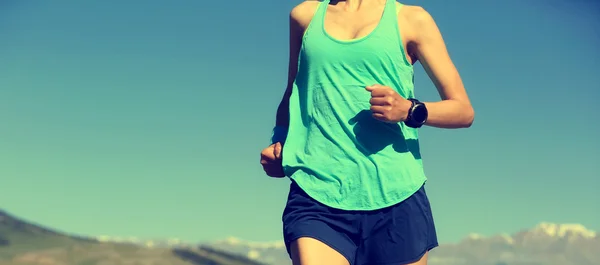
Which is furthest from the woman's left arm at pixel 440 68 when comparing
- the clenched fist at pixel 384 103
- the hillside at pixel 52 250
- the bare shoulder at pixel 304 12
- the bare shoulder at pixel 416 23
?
the hillside at pixel 52 250

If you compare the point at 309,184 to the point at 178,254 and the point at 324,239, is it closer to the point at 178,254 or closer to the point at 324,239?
the point at 324,239

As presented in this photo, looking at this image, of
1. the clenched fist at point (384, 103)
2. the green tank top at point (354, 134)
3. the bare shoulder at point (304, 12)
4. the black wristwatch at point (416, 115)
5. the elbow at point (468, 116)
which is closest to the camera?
the clenched fist at point (384, 103)

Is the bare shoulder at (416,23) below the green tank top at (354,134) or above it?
above

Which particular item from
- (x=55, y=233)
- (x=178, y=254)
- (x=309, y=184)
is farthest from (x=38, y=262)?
(x=309, y=184)

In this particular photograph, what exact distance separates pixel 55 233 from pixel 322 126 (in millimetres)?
191941

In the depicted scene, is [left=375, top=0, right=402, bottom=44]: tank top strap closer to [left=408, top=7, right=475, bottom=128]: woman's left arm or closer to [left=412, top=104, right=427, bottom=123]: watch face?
[left=408, top=7, right=475, bottom=128]: woman's left arm

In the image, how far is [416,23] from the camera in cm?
368

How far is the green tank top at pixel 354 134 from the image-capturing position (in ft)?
11.4

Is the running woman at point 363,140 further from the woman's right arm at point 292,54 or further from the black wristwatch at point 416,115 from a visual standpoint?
the woman's right arm at point 292,54

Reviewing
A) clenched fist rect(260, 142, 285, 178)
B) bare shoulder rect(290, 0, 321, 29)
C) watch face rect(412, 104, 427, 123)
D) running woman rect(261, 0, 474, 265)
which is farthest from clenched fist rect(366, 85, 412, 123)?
bare shoulder rect(290, 0, 321, 29)

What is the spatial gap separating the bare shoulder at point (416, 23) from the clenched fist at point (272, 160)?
87 cm

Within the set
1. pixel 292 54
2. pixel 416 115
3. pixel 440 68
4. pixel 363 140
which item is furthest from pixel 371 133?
pixel 292 54

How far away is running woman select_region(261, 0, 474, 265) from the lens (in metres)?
3.45

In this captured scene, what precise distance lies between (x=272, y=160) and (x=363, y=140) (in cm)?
51
